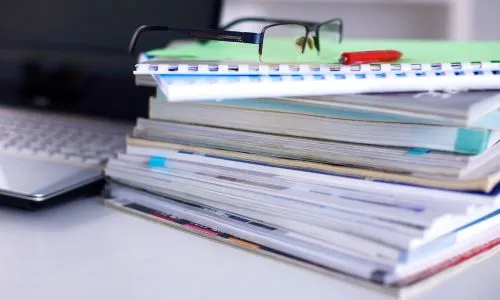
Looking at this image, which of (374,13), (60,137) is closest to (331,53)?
(60,137)

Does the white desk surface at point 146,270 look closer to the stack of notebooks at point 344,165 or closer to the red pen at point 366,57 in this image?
the stack of notebooks at point 344,165

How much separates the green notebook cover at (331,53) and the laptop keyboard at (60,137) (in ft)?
0.37

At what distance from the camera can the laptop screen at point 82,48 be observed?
78cm

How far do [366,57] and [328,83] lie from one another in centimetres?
7

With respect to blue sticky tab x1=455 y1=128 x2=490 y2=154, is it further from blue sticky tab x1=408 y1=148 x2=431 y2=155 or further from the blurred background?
the blurred background

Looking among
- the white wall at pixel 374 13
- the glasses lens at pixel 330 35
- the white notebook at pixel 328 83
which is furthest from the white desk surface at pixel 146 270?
the white wall at pixel 374 13

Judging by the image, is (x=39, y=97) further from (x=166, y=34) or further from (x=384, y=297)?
(x=384, y=297)

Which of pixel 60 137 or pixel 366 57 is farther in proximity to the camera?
pixel 60 137

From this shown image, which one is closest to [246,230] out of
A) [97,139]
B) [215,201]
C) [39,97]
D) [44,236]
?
[215,201]

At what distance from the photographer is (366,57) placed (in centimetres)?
51

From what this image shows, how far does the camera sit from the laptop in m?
0.69

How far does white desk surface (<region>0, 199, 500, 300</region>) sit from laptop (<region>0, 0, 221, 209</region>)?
0.44 ft

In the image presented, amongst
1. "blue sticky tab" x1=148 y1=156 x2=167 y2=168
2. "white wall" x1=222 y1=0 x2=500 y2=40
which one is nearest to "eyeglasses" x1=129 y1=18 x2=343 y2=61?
"blue sticky tab" x1=148 y1=156 x2=167 y2=168

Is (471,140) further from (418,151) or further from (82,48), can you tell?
(82,48)
